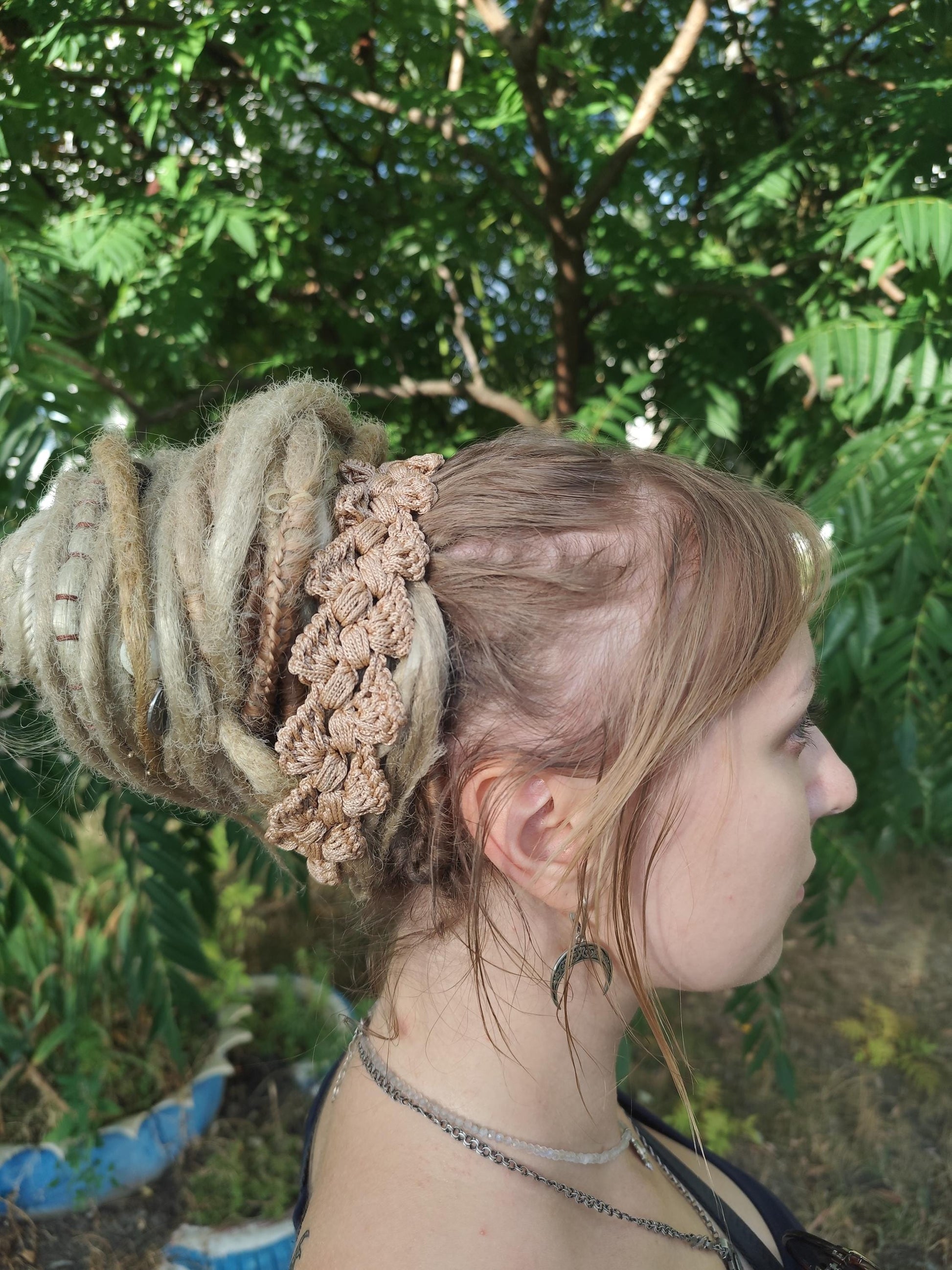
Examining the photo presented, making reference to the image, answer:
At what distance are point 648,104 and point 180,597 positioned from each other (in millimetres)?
2055

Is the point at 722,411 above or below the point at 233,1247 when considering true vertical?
above

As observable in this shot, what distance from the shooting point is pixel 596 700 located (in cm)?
118

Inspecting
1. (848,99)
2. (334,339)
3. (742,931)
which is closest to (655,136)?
(848,99)

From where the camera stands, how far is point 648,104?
7.92 feet

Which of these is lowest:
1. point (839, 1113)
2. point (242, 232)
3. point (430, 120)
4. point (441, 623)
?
point (839, 1113)

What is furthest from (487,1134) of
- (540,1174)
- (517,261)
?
(517,261)

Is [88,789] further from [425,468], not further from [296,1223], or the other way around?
[425,468]

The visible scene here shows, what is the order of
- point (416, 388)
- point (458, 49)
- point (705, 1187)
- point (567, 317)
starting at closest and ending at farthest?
point (705, 1187)
point (458, 49)
point (567, 317)
point (416, 388)

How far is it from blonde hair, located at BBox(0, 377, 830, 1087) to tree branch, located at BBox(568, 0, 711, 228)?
1584mm

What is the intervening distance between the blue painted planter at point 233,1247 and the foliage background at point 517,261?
750mm

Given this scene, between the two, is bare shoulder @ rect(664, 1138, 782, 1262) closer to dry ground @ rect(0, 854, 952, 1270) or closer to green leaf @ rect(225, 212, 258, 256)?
dry ground @ rect(0, 854, 952, 1270)

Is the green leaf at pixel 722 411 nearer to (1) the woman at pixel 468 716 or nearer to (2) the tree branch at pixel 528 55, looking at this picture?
(2) the tree branch at pixel 528 55

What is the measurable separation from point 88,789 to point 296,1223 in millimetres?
994

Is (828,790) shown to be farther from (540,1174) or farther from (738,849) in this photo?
(540,1174)
